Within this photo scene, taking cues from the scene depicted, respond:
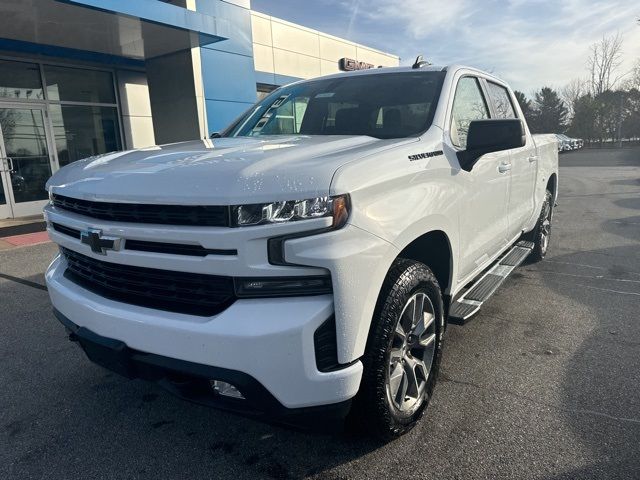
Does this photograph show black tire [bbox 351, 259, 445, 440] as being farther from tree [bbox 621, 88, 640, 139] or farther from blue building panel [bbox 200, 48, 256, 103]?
tree [bbox 621, 88, 640, 139]

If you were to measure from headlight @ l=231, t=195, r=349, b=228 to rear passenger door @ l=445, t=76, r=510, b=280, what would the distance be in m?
1.33

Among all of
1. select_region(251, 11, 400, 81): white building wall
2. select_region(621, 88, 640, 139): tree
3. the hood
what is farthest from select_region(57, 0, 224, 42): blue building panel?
select_region(621, 88, 640, 139): tree

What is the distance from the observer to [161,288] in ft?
6.93

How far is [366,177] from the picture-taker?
204cm

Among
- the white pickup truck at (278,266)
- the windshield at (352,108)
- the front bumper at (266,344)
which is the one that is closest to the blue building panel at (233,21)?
the windshield at (352,108)

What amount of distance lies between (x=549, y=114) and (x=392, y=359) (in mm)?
73868

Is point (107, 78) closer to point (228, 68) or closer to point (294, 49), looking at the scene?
point (228, 68)

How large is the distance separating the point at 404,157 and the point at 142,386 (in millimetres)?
2180

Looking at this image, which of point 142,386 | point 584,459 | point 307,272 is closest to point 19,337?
point 142,386

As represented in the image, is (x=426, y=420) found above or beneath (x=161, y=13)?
beneath

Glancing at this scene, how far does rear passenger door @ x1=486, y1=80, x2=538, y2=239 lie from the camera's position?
4.06m

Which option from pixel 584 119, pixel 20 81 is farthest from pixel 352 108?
pixel 584 119

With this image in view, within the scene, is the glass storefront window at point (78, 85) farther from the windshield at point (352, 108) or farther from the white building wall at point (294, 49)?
the windshield at point (352, 108)

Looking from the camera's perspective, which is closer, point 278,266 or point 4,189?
point 278,266
